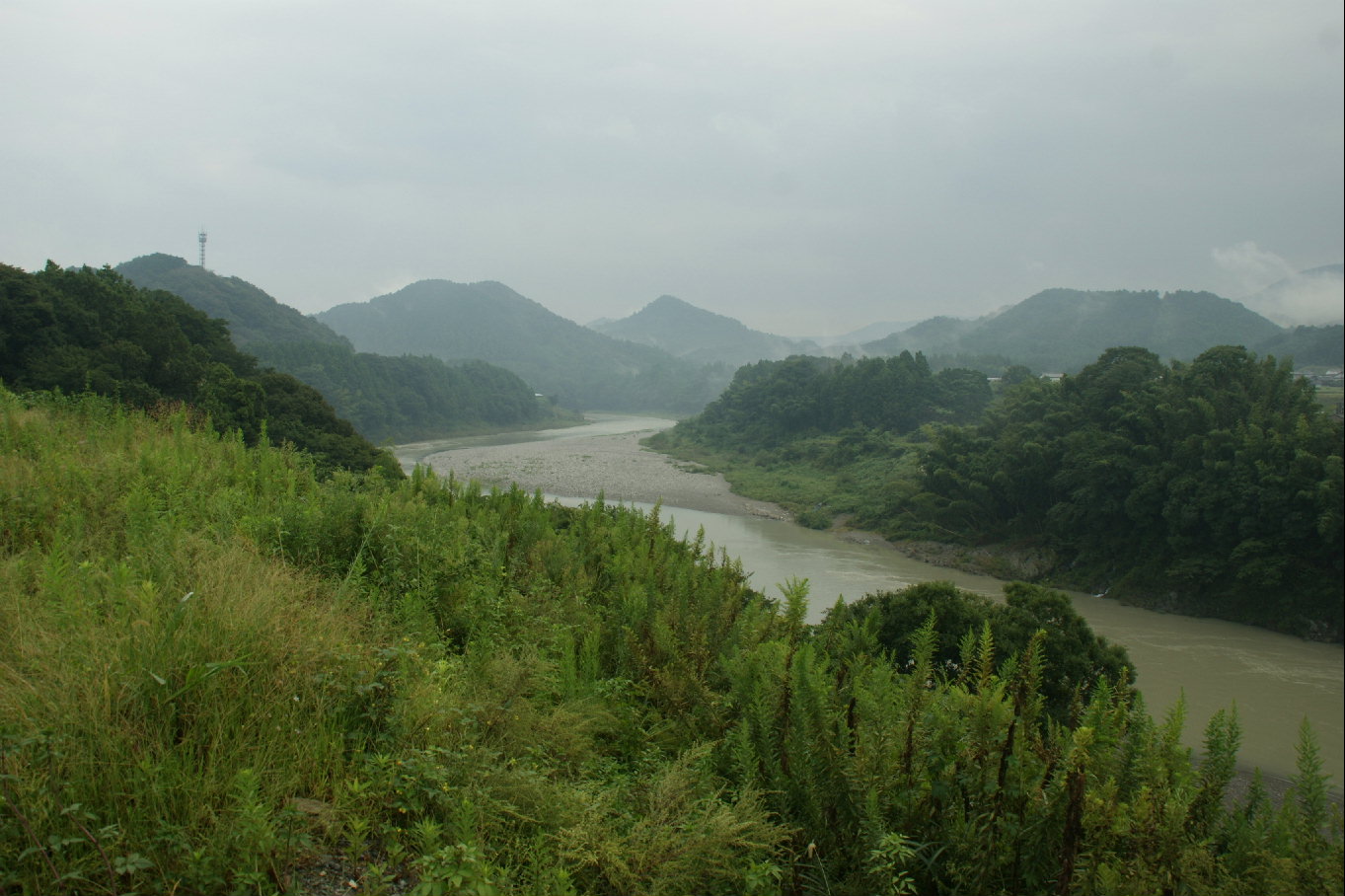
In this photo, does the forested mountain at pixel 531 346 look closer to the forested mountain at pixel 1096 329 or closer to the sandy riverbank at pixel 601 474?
the forested mountain at pixel 1096 329

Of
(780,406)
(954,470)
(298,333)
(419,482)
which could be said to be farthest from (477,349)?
(419,482)

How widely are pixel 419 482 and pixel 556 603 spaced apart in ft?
12.2

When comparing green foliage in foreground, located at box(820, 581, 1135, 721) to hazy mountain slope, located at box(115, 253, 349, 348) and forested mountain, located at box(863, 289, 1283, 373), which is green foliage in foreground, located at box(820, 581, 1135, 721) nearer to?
hazy mountain slope, located at box(115, 253, 349, 348)

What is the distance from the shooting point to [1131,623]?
19078 millimetres

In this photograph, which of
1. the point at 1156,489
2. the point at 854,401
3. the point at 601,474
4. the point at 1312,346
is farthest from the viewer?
the point at 1312,346

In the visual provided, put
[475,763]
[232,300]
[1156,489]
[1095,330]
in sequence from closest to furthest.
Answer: [475,763]
[1156,489]
[232,300]
[1095,330]

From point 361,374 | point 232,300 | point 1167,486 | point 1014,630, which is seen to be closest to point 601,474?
point 1167,486

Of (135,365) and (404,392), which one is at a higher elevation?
(404,392)

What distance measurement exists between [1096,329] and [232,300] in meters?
124

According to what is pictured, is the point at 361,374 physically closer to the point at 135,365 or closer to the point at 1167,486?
the point at 135,365

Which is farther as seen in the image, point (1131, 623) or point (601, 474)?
point (601, 474)

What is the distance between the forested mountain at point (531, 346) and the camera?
122062mm

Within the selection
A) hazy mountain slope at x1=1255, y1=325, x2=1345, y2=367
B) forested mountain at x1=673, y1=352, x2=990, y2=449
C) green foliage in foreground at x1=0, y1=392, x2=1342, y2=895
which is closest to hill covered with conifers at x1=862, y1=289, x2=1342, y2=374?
hazy mountain slope at x1=1255, y1=325, x2=1345, y2=367

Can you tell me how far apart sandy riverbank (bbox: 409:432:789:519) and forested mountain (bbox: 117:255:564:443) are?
31.3ft
